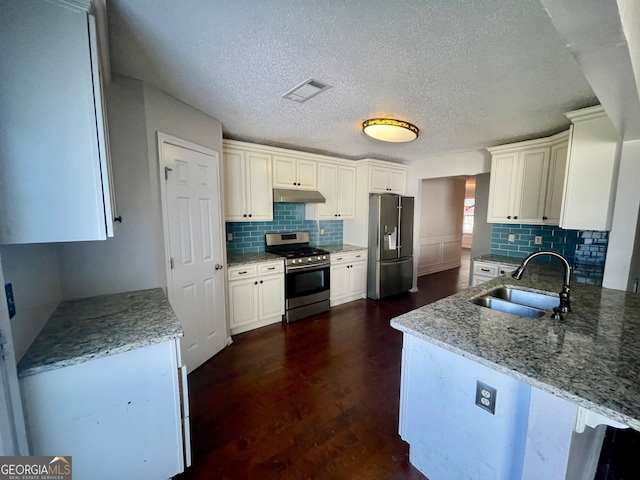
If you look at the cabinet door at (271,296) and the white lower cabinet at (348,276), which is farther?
the white lower cabinet at (348,276)

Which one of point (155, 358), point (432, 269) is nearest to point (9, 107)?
point (155, 358)

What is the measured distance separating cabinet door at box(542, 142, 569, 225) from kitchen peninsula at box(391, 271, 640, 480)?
1.41 meters

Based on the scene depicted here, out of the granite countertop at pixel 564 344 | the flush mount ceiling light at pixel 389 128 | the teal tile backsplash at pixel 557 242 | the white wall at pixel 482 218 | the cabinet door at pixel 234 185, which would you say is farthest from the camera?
the white wall at pixel 482 218

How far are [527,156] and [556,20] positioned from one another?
2890mm

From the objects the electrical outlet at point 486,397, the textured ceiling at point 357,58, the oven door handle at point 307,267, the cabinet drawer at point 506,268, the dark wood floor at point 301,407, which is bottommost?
the dark wood floor at point 301,407

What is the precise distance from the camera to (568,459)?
35.8 inches

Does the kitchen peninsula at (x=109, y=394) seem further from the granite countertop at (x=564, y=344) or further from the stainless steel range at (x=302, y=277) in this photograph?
the stainless steel range at (x=302, y=277)

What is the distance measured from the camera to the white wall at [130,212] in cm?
165

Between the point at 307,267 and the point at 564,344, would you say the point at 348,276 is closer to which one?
the point at 307,267

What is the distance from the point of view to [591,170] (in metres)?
2.13

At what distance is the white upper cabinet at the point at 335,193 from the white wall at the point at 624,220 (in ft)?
9.67

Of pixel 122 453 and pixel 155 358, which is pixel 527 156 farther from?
pixel 122 453

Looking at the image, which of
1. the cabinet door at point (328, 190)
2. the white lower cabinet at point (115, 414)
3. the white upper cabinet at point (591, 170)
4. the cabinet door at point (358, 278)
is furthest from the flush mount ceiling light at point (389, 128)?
the white lower cabinet at point (115, 414)

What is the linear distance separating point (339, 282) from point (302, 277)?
766 millimetres
